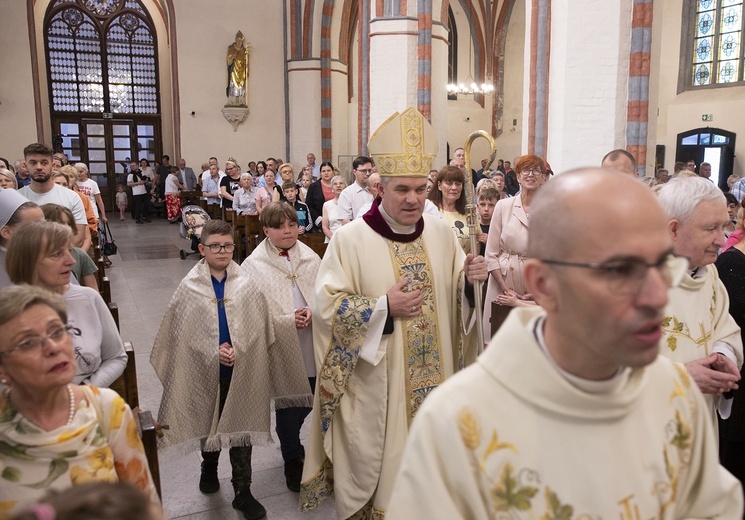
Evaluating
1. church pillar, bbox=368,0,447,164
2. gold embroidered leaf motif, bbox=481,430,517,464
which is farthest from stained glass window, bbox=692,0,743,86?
gold embroidered leaf motif, bbox=481,430,517,464

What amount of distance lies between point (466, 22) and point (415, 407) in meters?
19.9

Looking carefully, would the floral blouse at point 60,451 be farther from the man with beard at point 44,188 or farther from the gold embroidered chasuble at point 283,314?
the man with beard at point 44,188

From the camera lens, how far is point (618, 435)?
1.25 metres

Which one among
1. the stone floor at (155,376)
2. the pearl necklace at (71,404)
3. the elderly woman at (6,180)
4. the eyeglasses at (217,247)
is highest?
the elderly woman at (6,180)

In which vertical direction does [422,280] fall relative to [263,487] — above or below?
above

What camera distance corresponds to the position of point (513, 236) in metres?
4.34

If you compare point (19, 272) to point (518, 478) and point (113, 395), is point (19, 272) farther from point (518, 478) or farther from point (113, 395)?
point (518, 478)

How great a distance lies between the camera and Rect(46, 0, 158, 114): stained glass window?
18516 mm

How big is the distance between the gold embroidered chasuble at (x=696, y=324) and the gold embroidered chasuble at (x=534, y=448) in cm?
108

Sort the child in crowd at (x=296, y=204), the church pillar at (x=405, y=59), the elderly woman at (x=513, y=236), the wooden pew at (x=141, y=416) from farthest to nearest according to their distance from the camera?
the church pillar at (x=405, y=59) < the child in crowd at (x=296, y=204) < the elderly woman at (x=513, y=236) < the wooden pew at (x=141, y=416)

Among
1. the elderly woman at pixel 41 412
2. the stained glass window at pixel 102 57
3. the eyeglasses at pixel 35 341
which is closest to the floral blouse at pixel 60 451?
the elderly woman at pixel 41 412

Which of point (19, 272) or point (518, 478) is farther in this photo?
point (19, 272)

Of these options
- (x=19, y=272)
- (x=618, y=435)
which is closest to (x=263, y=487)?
(x=19, y=272)

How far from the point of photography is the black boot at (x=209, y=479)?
11.4 feet
